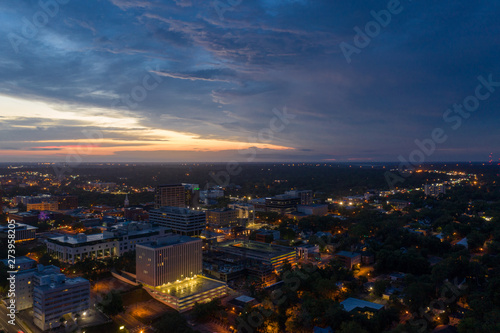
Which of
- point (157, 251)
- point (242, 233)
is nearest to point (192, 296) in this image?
point (157, 251)

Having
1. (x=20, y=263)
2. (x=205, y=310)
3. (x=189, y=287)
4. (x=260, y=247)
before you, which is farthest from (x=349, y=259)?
(x=20, y=263)

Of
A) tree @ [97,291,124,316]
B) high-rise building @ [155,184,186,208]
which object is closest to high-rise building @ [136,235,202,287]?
tree @ [97,291,124,316]

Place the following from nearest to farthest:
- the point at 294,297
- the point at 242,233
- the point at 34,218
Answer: the point at 294,297, the point at 242,233, the point at 34,218

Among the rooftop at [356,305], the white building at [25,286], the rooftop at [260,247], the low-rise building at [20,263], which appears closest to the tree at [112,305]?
the white building at [25,286]

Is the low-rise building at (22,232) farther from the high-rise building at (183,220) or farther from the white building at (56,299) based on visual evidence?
the white building at (56,299)

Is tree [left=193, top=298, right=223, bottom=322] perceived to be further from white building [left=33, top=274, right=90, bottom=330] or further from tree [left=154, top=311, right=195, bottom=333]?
white building [left=33, top=274, right=90, bottom=330]

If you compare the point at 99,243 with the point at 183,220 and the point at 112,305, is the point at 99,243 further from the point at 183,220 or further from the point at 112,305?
the point at 112,305

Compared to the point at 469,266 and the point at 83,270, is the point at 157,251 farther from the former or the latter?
the point at 469,266
